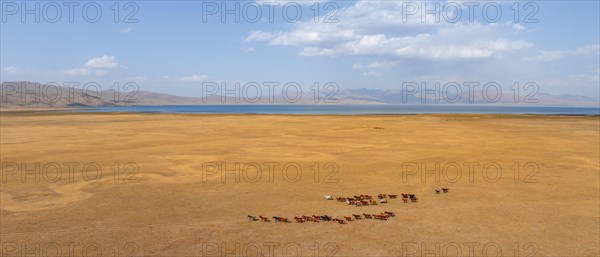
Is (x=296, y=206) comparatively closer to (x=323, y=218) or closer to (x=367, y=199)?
(x=323, y=218)

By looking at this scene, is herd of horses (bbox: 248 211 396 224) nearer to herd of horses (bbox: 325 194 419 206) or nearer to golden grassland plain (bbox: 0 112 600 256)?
golden grassland plain (bbox: 0 112 600 256)

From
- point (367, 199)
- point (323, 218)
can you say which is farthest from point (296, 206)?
point (367, 199)

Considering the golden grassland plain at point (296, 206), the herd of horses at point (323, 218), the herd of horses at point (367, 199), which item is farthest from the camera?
the herd of horses at point (367, 199)

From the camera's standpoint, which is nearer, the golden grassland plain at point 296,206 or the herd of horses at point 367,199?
the golden grassland plain at point 296,206

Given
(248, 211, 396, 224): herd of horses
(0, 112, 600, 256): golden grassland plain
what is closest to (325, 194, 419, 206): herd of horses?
(0, 112, 600, 256): golden grassland plain

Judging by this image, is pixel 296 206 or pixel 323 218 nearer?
pixel 323 218

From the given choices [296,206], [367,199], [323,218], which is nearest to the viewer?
[323,218]

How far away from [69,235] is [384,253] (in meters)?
7.51

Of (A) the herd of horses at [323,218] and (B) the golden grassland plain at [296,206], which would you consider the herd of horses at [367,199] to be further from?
(A) the herd of horses at [323,218]

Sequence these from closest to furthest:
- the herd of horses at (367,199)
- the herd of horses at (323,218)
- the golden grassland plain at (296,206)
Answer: the golden grassland plain at (296,206) < the herd of horses at (323,218) < the herd of horses at (367,199)

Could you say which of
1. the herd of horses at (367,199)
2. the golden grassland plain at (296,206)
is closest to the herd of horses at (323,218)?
the golden grassland plain at (296,206)

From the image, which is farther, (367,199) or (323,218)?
(367,199)

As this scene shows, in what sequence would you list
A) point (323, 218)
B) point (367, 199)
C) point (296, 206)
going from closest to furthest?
point (323, 218), point (296, 206), point (367, 199)

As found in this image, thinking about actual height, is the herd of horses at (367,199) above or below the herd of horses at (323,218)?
above
